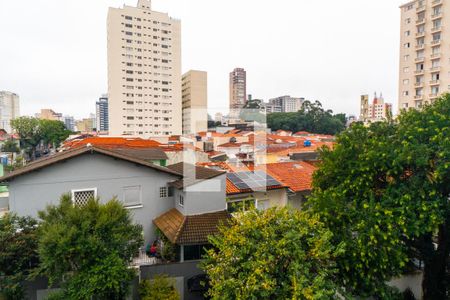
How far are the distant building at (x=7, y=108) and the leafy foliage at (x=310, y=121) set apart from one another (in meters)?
116

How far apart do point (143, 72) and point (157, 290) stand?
76.0 m

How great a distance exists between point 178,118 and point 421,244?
2978 inches

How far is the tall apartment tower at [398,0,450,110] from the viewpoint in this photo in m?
46.1

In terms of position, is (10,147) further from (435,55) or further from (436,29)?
(436,29)

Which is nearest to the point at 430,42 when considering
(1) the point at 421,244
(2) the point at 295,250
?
(1) the point at 421,244

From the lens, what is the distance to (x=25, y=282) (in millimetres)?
9953

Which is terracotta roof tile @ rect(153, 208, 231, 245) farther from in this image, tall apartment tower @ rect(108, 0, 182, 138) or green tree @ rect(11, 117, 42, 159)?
tall apartment tower @ rect(108, 0, 182, 138)

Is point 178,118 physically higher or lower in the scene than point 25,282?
higher

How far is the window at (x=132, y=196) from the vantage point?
45.8ft

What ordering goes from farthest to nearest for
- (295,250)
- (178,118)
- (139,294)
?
(178,118) < (139,294) < (295,250)

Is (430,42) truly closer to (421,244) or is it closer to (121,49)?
(421,244)

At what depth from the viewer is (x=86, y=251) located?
8766mm

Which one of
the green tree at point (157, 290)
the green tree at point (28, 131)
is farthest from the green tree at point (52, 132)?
the green tree at point (157, 290)

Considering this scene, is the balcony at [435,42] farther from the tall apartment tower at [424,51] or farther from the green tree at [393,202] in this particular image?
the green tree at [393,202]
